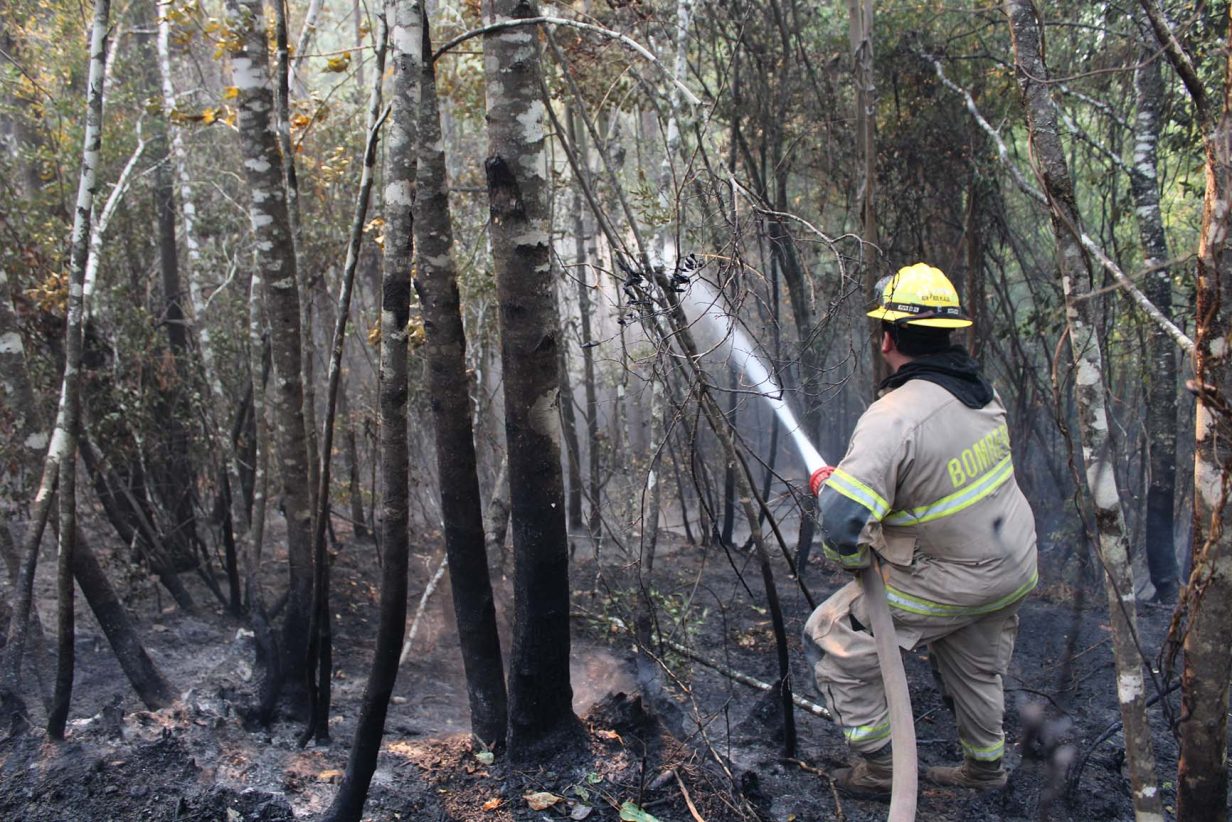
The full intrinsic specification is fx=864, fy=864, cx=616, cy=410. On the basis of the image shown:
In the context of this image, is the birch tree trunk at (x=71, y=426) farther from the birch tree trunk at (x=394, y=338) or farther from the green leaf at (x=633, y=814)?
the green leaf at (x=633, y=814)

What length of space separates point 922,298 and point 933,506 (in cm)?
89

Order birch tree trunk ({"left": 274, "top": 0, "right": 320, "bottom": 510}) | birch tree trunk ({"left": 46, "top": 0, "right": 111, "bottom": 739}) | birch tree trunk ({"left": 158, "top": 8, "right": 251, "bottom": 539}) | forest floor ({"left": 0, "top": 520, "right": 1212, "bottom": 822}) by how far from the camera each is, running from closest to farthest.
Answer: forest floor ({"left": 0, "top": 520, "right": 1212, "bottom": 822})
birch tree trunk ({"left": 46, "top": 0, "right": 111, "bottom": 739})
birch tree trunk ({"left": 274, "top": 0, "right": 320, "bottom": 510})
birch tree trunk ({"left": 158, "top": 8, "right": 251, "bottom": 539})

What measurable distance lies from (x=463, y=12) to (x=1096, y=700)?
771 cm

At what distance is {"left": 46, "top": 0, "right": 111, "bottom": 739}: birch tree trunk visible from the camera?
4270mm

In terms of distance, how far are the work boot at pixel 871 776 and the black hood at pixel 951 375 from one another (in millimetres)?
1707

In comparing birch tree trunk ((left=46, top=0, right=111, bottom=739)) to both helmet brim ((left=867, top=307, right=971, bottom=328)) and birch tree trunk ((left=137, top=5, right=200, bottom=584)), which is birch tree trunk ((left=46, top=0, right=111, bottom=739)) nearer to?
birch tree trunk ((left=137, top=5, right=200, bottom=584))

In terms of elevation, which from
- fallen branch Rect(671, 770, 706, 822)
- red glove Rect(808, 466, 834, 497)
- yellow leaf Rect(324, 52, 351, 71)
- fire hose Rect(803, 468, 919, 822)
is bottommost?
fallen branch Rect(671, 770, 706, 822)

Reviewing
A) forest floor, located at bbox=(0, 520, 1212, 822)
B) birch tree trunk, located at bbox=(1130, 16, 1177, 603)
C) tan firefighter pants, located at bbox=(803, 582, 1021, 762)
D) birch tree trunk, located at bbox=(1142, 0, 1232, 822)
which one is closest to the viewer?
birch tree trunk, located at bbox=(1142, 0, 1232, 822)

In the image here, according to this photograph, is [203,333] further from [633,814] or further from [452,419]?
[633,814]

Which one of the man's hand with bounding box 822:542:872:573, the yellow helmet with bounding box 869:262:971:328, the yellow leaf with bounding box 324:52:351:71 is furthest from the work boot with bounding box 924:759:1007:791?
the yellow leaf with bounding box 324:52:351:71

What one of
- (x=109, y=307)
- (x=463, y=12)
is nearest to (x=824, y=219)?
(x=463, y=12)

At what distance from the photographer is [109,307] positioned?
7742 millimetres

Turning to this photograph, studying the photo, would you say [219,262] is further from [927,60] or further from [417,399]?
[927,60]

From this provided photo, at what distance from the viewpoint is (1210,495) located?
284 centimetres
